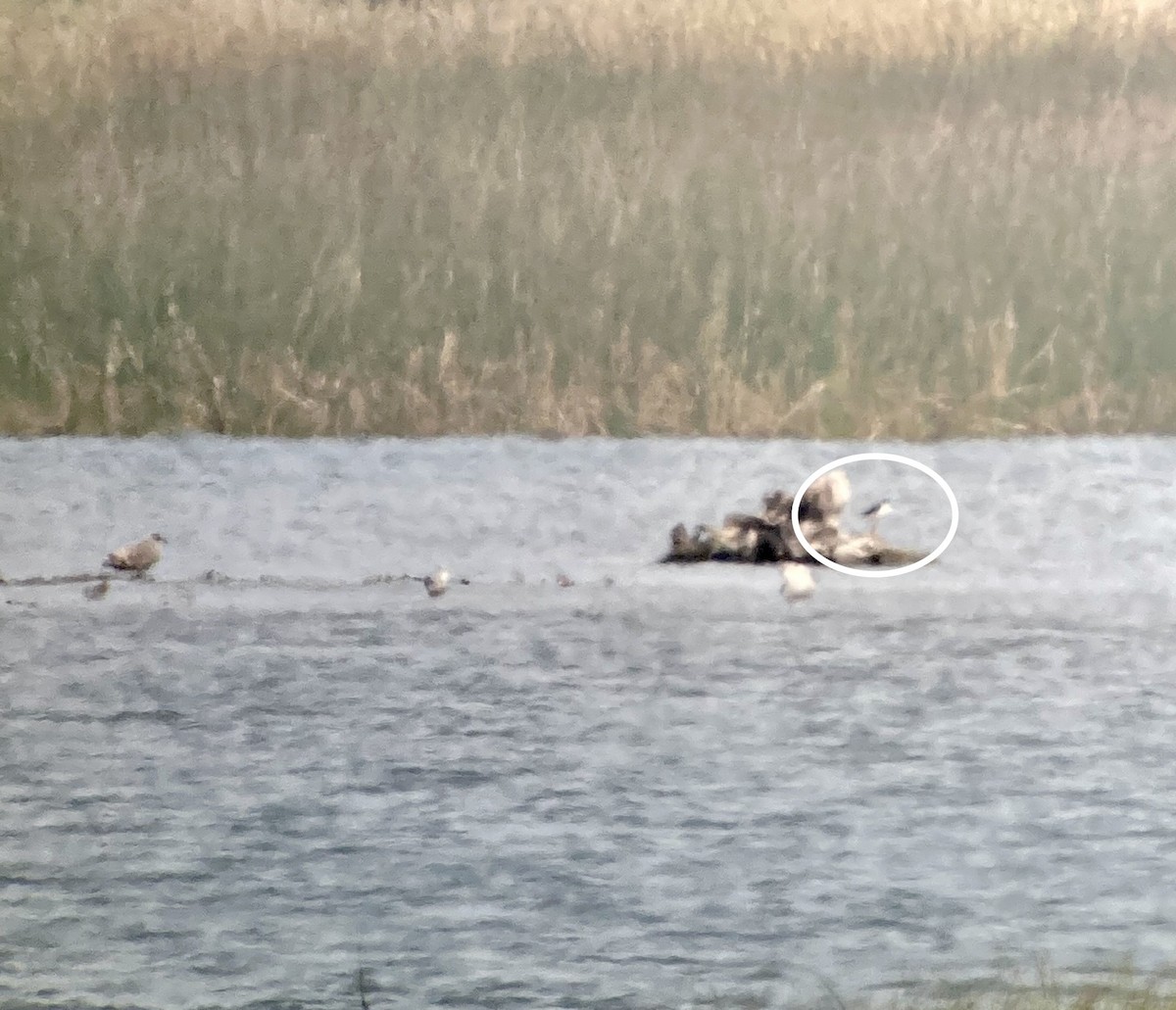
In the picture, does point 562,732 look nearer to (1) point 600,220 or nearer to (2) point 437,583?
(2) point 437,583

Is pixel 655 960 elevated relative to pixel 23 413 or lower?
lower

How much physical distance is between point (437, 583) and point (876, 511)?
421 mm

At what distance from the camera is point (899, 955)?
4.49 feet

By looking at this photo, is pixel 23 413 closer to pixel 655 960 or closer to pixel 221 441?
pixel 221 441

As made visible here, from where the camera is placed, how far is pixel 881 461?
4.63 ft

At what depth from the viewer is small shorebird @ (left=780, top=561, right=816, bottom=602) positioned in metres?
1.42

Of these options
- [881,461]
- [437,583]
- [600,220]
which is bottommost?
[437,583]

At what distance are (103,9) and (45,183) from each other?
7.1 inches

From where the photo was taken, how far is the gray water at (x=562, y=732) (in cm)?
138

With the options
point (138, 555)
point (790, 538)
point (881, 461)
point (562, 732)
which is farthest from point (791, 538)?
point (138, 555)

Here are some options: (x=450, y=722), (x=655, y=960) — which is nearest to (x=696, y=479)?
(x=450, y=722)

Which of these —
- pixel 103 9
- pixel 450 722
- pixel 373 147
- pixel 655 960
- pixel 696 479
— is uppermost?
pixel 103 9

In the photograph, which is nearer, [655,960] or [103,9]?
[655,960]

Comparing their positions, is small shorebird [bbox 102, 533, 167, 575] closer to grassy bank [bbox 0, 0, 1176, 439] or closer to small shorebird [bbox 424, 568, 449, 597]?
grassy bank [bbox 0, 0, 1176, 439]
